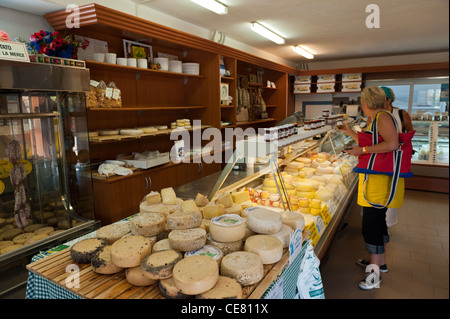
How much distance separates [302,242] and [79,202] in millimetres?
2324

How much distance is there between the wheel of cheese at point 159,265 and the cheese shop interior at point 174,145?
0.01m

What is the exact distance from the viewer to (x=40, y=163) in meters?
2.74

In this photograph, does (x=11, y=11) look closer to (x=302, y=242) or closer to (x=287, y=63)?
(x=302, y=242)

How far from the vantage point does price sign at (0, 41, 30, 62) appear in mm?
2121

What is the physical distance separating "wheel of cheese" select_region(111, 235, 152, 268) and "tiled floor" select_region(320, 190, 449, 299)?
2145 mm

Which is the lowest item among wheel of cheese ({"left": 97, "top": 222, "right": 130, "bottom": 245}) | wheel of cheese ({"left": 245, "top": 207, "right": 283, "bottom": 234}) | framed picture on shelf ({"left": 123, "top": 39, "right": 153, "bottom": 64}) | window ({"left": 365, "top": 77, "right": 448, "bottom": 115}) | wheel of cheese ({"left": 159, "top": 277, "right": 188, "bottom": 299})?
wheel of cheese ({"left": 159, "top": 277, "right": 188, "bottom": 299})

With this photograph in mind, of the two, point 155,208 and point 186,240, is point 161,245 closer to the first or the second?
point 186,240

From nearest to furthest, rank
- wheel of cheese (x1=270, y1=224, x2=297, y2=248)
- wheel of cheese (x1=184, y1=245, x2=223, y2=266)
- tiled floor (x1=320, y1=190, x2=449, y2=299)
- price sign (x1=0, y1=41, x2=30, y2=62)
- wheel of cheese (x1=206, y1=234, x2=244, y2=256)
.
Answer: wheel of cheese (x1=184, y1=245, x2=223, y2=266), wheel of cheese (x1=206, y1=234, x2=244, y2=256), wheel of cheese (x1=270, y1=224, x2=297, y2=248), price sign (x1=0, y1=41, x2=30, y2=62), tiled floor (x1=320, y1=190, x2=449, y2=299)

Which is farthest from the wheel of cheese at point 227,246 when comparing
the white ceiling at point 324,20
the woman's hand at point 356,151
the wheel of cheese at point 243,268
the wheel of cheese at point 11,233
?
the white ceiling at point 324,20

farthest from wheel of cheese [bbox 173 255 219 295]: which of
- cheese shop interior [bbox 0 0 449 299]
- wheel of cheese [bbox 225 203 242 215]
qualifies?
wheel of cheese [bbox 225 203 242 215]

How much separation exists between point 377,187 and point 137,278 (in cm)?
235

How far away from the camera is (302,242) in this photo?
1.79 meters

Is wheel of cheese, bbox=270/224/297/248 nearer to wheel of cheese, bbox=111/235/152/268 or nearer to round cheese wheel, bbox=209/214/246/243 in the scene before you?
round cheese wheel, bbox=209/214/246/243

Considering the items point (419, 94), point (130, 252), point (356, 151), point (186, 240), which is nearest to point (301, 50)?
point (419, 94)
